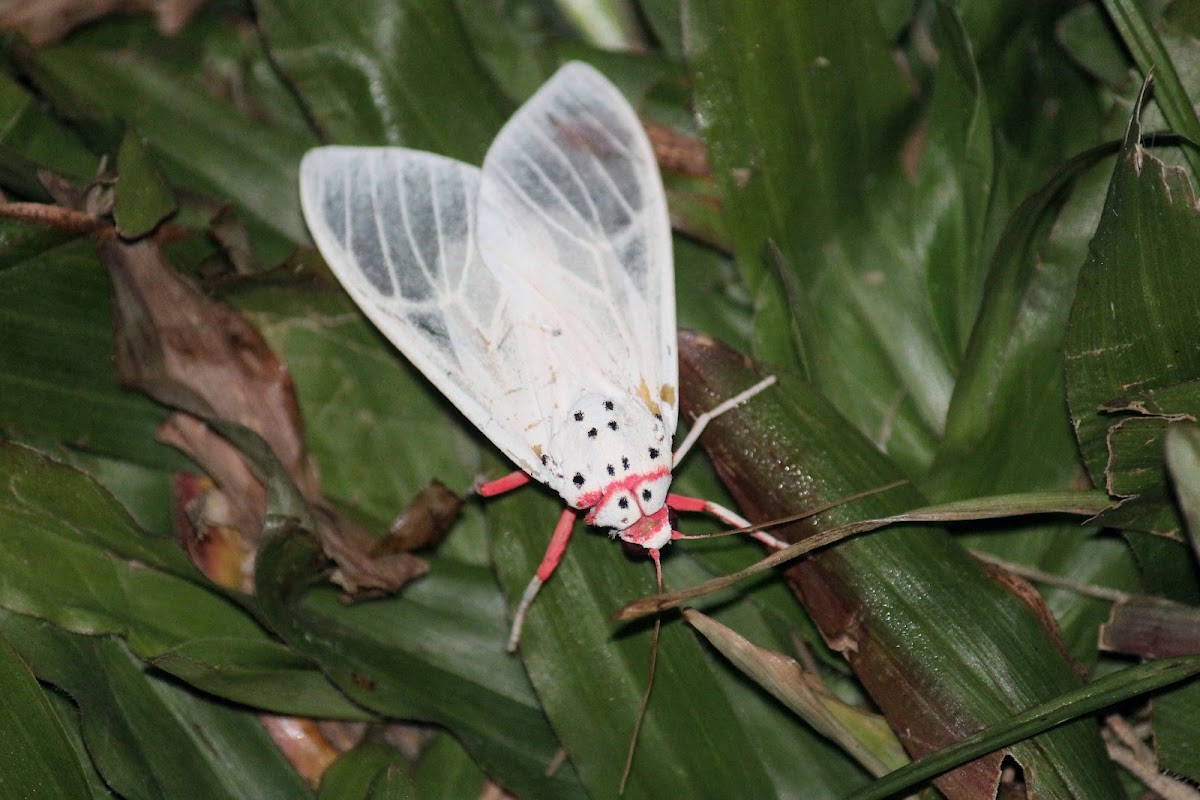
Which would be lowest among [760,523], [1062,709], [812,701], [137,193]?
[1062,709]

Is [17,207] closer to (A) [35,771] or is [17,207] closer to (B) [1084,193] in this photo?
(A) [35,771]

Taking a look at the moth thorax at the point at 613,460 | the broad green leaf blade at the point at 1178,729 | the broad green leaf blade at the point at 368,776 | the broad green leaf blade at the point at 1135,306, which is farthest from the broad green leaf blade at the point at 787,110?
the broad green leaf blade at the point at 368,776

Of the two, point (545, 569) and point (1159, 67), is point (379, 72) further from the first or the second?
point (1159, 67)

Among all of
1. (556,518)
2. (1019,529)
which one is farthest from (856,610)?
(556,518)

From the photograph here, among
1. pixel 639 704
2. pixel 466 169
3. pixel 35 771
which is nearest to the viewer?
pixel 35 771

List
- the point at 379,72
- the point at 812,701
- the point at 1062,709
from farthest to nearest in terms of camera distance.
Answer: the point at 379,72, the point at 812,701, the point at 1062,709

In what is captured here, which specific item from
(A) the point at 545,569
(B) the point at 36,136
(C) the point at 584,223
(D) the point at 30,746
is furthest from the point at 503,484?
(B) the point at 36,136

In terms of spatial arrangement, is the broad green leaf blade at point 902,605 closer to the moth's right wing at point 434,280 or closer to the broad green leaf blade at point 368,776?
the moth's right wing at point 434,280
